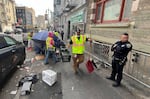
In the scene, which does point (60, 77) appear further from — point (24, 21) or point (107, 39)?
point (24, 21)

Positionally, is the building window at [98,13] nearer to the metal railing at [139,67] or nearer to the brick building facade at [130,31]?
the brick building facade at [130,31]

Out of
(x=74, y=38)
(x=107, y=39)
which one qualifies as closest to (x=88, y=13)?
(x=107, y=39)

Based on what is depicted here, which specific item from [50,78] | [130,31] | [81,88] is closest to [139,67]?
[130,31]

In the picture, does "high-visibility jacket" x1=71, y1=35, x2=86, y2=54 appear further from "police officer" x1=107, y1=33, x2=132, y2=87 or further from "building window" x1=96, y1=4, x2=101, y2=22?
"building window" x1=96, y1=4, x2=101, y2=22

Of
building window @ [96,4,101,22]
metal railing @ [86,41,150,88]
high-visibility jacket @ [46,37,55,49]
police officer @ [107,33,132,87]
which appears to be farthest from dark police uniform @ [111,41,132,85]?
building window @ [96,4,101,22]

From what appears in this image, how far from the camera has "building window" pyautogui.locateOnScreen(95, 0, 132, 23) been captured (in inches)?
197

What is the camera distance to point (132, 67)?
13.3 ft

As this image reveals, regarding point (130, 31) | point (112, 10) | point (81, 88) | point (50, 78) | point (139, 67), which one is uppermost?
point (112, 10)

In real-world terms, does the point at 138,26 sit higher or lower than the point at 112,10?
lower

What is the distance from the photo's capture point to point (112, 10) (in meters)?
6.08

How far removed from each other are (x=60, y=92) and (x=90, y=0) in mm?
6504

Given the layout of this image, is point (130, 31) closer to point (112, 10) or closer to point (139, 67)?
point (139, 67)

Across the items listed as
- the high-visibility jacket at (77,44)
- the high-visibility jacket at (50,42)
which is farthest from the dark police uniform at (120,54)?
the high-visibility jacket at (50,42)

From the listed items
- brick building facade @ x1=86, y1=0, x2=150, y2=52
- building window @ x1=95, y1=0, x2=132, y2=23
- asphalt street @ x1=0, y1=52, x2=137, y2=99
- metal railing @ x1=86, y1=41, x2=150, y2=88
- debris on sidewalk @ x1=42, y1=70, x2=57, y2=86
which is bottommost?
asphalt street @ x1=0, y1=52, x2=137, y2=99
